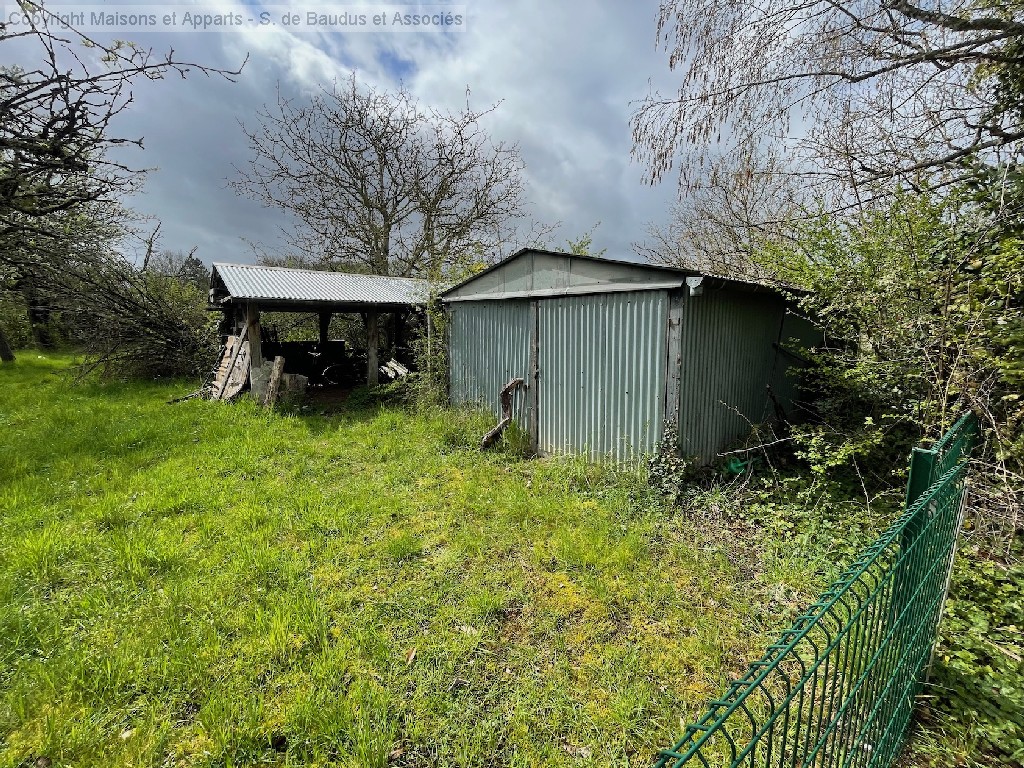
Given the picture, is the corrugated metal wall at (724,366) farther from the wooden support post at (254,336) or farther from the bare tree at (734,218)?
the wooden support post at (254,336)

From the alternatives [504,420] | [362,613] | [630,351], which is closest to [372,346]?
[504,420]

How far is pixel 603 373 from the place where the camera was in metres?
5.04

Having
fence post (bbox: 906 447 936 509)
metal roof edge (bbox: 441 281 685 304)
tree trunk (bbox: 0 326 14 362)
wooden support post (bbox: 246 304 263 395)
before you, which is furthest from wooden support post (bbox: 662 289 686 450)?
tree trunk (bbox: 0 326 14 362)

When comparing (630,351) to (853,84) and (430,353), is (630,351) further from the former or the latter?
(430,353)

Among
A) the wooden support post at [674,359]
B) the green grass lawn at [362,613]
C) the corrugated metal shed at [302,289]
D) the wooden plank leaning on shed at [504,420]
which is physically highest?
the corrugated metal shed at [302,289]

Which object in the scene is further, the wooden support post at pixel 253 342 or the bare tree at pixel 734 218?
the wooden support post at pixel 253 342

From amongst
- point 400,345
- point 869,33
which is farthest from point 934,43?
point 400,345

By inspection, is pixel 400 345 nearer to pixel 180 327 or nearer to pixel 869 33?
pixel 180 327

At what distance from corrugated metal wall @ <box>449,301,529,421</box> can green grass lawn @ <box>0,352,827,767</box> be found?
167cm

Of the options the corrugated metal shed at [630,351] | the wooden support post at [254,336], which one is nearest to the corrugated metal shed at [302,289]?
the wooden support post at [254,336]

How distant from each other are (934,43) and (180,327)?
1471cm

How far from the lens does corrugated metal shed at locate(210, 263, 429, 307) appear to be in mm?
8328

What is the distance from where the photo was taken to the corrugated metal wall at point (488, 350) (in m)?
6.21

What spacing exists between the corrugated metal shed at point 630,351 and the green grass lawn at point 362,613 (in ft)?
2.20
